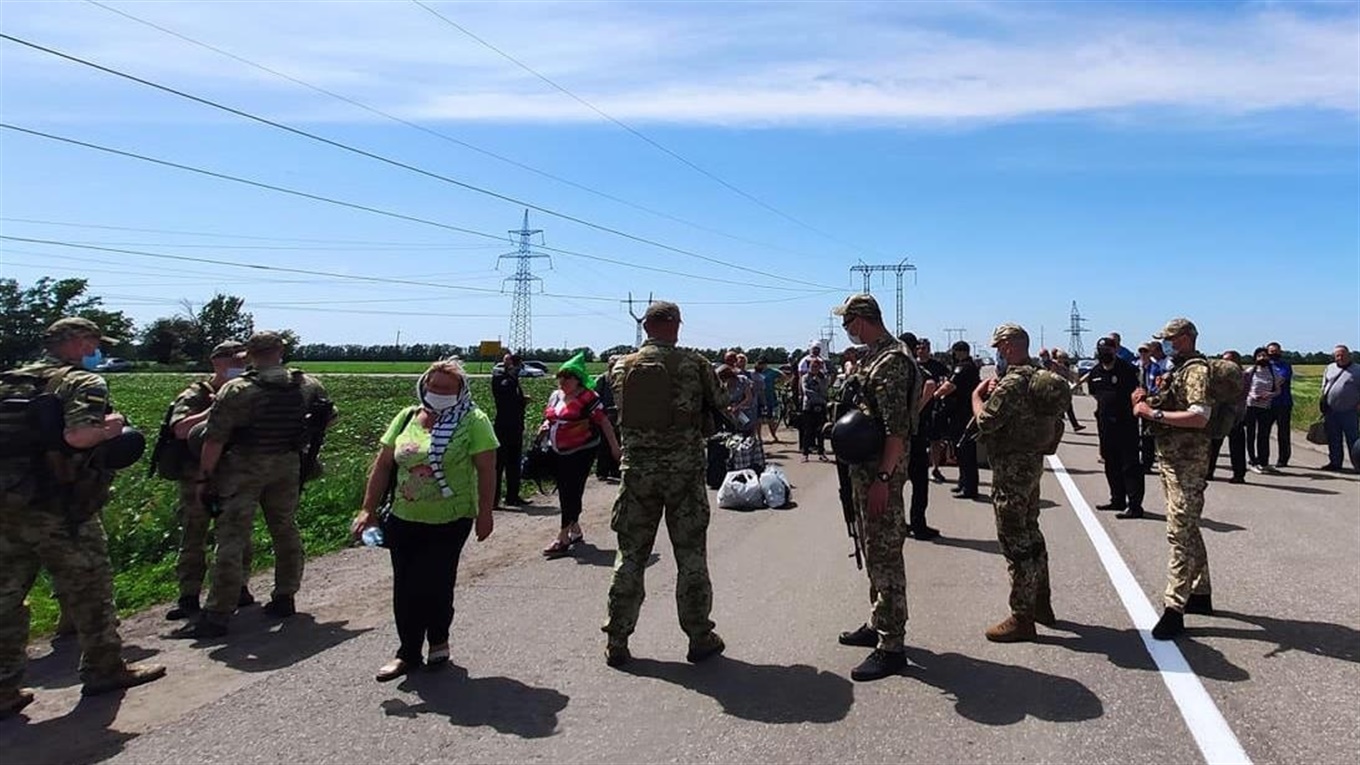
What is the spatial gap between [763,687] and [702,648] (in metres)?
0.56

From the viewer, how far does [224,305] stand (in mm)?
97500

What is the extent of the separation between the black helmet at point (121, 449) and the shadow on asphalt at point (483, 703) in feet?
6.79

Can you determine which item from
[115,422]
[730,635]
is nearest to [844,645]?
[730,635]

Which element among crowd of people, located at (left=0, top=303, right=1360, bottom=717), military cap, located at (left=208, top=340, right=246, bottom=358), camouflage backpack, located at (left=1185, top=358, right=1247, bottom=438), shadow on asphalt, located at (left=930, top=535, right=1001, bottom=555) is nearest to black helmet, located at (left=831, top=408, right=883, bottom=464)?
crowd of people, located at (left=0, top=303, right=1360, bottom=717)

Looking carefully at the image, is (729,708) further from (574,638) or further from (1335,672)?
(1335,672)

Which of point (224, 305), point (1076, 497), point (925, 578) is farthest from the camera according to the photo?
point (224, 305)

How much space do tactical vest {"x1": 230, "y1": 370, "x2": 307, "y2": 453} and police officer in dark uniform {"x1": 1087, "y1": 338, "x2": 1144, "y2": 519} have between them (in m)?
8.40

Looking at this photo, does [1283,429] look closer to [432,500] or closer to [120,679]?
[432,500]

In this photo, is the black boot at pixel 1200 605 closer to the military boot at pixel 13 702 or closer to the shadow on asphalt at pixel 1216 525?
the shadow on asphalt at pixel 1216 525

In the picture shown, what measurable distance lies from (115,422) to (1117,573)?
23.2 ft

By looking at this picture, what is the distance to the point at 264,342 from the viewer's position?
21.4ft

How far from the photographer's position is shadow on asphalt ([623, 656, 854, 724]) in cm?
457

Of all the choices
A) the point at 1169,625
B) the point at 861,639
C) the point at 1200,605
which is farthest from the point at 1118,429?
the point at 861,639

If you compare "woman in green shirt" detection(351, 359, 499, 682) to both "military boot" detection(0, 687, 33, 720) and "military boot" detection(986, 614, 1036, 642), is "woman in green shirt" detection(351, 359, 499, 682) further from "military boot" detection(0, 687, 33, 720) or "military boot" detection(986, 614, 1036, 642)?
A: "military boot" detection(986, 614, 1036, 642)
